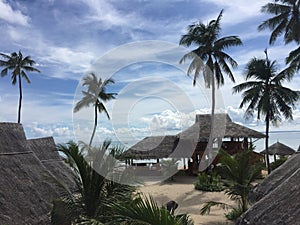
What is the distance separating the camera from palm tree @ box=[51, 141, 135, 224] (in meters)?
5.61

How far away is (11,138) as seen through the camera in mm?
9492

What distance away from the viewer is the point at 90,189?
569cm

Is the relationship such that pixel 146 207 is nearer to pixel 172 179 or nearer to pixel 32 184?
pixel 32 184

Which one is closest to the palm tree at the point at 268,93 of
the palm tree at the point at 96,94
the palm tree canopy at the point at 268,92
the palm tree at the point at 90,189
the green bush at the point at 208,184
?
the palm tree canopy at the point at 268,92

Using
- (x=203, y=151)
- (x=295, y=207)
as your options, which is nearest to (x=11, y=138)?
(x=295, y=207)

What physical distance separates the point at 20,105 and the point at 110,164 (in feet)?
75.0

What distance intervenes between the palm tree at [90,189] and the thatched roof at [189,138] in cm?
1515

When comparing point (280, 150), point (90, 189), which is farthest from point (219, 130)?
point (90, 189)

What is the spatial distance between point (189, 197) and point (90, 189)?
931 cm

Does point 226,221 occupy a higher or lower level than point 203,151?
lower

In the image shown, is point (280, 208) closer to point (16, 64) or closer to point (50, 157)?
point (50, 157)

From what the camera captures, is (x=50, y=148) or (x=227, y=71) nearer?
(x=50, y=148)

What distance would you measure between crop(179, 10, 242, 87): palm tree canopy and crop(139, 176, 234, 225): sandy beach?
23.5 ft

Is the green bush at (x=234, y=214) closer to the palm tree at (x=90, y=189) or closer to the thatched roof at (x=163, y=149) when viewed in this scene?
the palm tree at (x=90, y=189)
